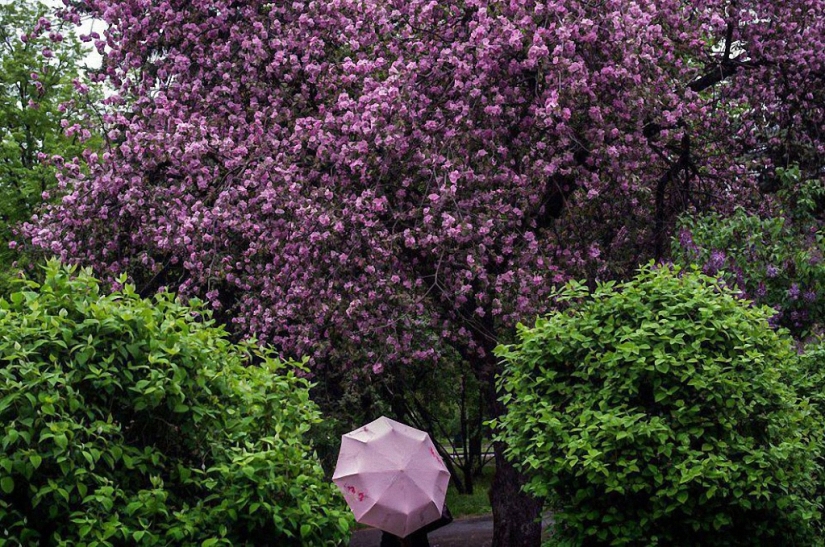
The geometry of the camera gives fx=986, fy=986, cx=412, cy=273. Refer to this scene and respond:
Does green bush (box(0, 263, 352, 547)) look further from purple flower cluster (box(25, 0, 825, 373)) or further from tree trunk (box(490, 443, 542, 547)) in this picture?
tree trunk (box(490, 443, 542, 547))

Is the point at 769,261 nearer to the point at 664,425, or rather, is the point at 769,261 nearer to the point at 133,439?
the point at 664,425

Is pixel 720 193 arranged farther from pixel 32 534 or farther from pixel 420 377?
pixel 32 534

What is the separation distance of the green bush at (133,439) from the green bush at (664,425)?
1.93 metres

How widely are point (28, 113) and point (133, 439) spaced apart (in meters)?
23.4

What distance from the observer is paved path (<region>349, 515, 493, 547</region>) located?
17234mm

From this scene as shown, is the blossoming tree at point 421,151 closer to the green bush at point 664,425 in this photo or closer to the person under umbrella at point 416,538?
the person under umbrella at point 416,538

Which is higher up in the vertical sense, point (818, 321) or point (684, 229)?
point (684, 229)

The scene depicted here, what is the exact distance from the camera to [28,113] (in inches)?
1037

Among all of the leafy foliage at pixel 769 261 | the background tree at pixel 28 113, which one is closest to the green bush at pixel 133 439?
the leafy foliage at pixel 769 261

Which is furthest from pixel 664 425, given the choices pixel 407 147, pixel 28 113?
pixel 28 113

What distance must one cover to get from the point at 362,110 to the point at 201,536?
6933 millimetres

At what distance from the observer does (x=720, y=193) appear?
13359 mm

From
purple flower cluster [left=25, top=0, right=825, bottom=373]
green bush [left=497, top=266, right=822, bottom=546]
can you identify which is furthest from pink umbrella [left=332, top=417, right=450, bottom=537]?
green bush [left=497, top=266, right=822, bottom=546]

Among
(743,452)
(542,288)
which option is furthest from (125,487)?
(542,288)
